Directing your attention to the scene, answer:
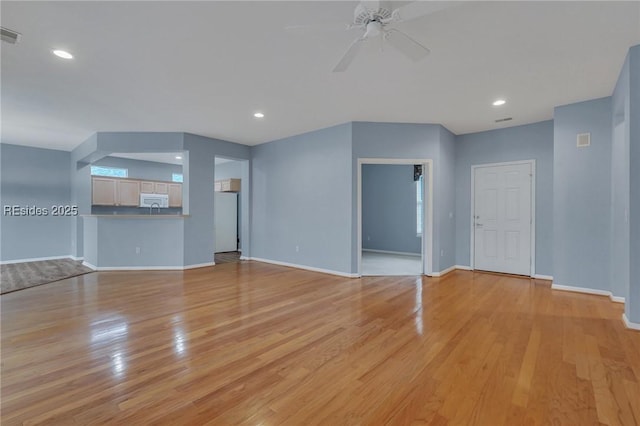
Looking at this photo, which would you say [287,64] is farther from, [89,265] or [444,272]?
[89,265]

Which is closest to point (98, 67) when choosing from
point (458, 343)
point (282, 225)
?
point (282, 225)

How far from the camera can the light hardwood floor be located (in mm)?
1740

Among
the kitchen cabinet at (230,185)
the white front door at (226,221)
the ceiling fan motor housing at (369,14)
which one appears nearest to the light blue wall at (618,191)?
the ceiling fan motor housing at (369,14)

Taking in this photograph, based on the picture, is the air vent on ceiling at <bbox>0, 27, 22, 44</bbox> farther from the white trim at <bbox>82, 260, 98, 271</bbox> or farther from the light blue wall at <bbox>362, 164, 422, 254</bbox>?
the light blue wall at <bbox>362, 164, 422, 254</bbox>

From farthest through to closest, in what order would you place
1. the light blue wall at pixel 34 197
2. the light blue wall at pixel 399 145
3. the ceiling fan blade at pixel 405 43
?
the light blue wall at pixel 34 197 < the light blue wall at pixel 399 145 < the ceiling fan blade at pixel 405 43

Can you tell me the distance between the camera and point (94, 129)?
18.7ft

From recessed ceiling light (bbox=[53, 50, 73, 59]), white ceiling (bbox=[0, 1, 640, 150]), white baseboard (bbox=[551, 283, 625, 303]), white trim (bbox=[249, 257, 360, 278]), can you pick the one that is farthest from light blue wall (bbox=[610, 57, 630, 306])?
recessed ceiling light (bbox=[53, 50, 73, 59])

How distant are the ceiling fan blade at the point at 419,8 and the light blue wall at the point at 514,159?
172 inches

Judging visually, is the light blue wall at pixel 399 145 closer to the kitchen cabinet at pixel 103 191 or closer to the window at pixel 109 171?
the kitchen cabinet at pixel 103 191

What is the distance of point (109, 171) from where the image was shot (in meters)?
8.13

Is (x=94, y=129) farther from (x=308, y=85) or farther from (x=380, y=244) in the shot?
(x=380, y=244)

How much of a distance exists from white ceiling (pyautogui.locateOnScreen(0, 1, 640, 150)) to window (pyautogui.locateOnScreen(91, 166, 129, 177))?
283 centimetres

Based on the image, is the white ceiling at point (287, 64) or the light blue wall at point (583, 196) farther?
the light blue wall at point (583, 196)

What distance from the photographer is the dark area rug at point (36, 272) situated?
4.68 m
